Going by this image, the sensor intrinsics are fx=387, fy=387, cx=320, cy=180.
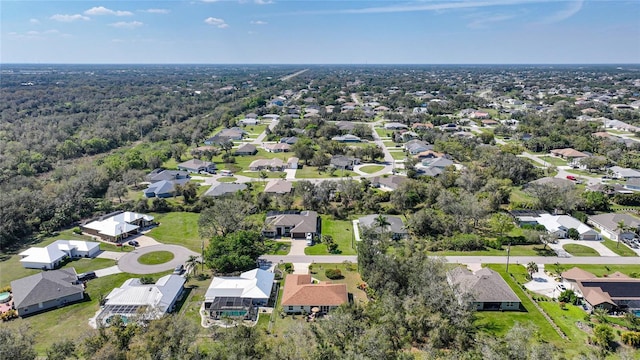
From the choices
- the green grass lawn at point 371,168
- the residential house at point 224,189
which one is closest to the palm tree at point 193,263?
the residential house at point 224,189

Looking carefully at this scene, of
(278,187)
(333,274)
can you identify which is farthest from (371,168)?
(333,274)

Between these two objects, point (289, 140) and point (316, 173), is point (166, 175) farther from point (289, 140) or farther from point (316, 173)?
point (289, 140)

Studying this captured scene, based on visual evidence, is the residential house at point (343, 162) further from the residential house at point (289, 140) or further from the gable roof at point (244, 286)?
the gable roof at point (244, 286)

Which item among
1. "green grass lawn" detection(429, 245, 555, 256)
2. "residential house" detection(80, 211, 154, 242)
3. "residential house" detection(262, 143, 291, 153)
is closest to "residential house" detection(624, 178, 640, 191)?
"green grass lawn" detection(429, 245, 555, 256)

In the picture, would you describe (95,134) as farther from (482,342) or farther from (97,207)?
(482,342)

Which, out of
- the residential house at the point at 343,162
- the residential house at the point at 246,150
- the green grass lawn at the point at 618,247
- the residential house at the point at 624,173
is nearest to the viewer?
the green grass lawn at the point at 618,247
